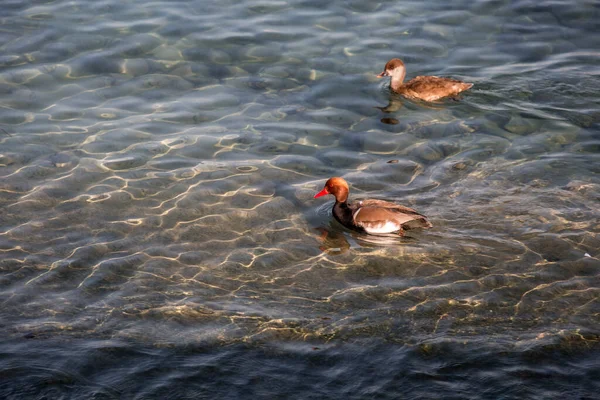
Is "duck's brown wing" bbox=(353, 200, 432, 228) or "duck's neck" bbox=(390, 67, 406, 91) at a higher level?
"duck's neck" bbox=(390, 67, 406, 91)

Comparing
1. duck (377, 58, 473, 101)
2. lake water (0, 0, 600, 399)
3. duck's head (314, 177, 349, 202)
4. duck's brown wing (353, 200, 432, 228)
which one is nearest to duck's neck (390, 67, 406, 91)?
duck (377, 58, 473, 101)

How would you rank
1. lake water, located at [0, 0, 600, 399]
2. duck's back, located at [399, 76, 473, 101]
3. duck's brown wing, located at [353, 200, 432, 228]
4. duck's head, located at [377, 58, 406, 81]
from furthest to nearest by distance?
duck's head, located at [377, 58, 406, 81] → duck's back, located at [399, 76, 473, 101] → duck's brown wing, located at [353, 200, 432, 228] → lake water, located at [0, 0, 600, 399]

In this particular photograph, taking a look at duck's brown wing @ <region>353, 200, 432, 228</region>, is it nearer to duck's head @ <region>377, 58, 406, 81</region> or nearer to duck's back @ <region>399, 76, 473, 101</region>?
duck's back @ <region>399, 76, 473, 101</region>

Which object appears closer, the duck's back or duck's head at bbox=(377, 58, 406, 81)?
the duck's back

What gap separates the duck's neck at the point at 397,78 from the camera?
13836mm

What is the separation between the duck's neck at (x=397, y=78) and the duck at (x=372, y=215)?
4058 millimetres

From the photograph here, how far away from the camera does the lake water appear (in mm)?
7734

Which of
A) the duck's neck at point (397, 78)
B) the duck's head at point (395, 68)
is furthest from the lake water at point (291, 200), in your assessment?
the duck's head at point (395, 68)

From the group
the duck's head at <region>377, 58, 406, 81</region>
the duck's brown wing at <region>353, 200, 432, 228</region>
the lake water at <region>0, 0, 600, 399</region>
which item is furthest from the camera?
the duck's head at <region>377, 58, 406, 81</region>

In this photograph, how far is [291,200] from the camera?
36.1 ft

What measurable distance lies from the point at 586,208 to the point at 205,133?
582 centimetres

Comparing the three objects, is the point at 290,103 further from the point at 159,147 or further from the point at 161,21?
the point at 161,21

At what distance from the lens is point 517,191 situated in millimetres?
10969

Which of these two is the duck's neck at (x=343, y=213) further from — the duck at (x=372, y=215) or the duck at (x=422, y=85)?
the duck at (x=422, y=85)
